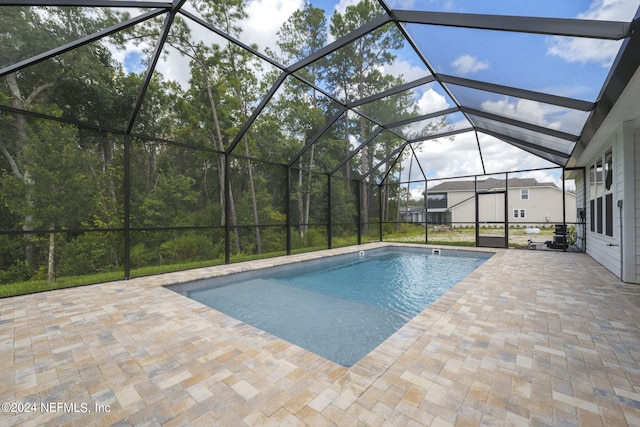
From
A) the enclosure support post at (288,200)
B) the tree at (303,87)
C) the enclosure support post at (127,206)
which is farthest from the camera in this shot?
the enclosure support post at (288,200)

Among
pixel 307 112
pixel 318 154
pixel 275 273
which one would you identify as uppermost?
pixel 307 112

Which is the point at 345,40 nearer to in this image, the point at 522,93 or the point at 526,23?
the point at 526,23

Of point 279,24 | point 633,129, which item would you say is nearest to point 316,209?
point 279,24

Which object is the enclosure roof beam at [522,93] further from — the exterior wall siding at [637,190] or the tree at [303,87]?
the tree at [303,87]

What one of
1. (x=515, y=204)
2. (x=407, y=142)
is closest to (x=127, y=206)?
(x=407, y=142)

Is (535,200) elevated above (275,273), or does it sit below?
above

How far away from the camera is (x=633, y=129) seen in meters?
4.37

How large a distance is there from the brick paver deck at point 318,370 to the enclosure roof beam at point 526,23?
2.84 m

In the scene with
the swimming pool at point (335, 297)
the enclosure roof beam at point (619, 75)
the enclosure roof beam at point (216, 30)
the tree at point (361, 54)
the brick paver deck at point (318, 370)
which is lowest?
the swimming pool at point (335, 297)

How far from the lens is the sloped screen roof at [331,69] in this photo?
298cm

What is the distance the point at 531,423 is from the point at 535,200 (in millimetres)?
17771

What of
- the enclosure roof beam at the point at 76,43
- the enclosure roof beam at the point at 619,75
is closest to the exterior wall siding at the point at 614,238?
the enclosure roof beam at the point at 619,75

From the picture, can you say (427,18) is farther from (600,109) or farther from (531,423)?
(531,423)

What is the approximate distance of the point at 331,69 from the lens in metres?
6.49
